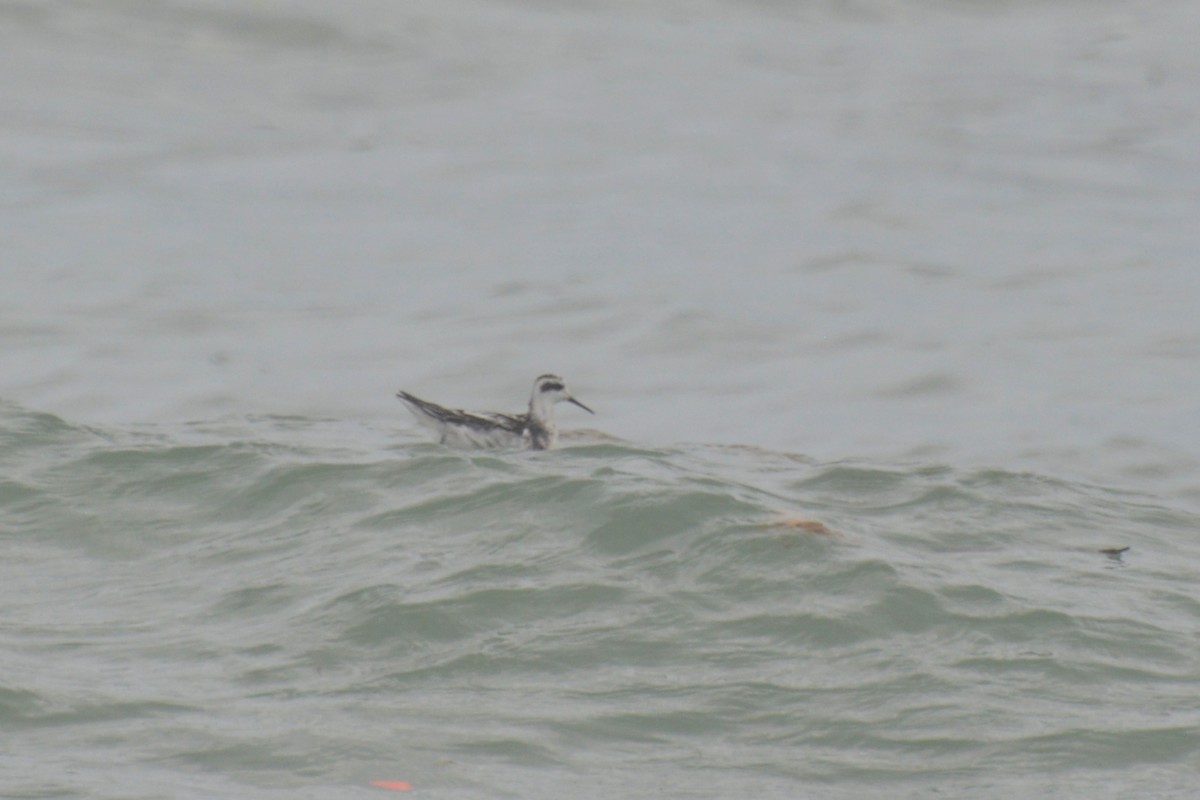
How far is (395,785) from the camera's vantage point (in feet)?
21.0

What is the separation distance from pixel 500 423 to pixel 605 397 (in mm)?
2317

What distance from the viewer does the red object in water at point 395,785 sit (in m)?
6.39

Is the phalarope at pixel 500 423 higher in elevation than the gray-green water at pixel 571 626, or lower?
higher

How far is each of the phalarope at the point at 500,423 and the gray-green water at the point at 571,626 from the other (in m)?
0.41

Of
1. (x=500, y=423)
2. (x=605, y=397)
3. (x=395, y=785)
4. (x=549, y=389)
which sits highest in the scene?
(x=549, y=389)

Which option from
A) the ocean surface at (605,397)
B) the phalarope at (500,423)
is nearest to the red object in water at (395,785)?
the ocean surface at (605,397)

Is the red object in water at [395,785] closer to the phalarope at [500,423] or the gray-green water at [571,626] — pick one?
the gray-green water at [571,626]

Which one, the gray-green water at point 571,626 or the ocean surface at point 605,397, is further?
the ocean surface at point 605,397

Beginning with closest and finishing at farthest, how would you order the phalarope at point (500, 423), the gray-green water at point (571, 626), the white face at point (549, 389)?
the gray-green water at point (571, 626)
the phalarope at point (500, 423)
the white face at point (549, 389)

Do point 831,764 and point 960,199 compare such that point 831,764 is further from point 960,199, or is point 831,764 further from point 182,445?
point 960,199

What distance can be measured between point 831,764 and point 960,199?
1345cm

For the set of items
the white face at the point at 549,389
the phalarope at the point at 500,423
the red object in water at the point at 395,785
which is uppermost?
the white face at the point at 549,389

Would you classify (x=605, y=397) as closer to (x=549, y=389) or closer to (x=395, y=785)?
(x=549, y=389)

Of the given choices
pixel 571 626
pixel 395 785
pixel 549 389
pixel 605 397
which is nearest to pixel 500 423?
pixel 549 389
